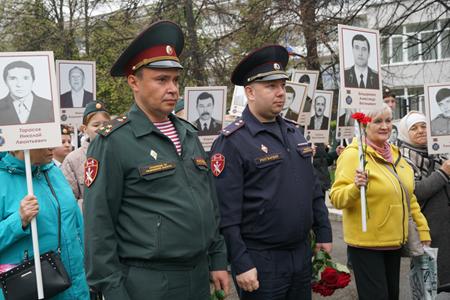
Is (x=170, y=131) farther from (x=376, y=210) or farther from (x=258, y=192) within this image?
(x=376, y=210)

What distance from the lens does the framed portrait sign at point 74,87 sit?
7.40 m

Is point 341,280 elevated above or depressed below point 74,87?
below

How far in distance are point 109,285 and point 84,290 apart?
4.14 feet

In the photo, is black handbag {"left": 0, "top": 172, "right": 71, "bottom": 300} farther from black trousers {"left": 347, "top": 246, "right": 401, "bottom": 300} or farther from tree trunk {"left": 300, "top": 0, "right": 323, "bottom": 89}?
tree trunk {"left": 300, "top": 0, "right": 323, "bottom": 89}

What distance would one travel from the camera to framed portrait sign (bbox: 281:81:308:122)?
7207 millimetres

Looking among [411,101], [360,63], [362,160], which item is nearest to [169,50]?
[362,160]

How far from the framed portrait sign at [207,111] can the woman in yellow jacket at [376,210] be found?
110 inches

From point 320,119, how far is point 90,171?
246 inches

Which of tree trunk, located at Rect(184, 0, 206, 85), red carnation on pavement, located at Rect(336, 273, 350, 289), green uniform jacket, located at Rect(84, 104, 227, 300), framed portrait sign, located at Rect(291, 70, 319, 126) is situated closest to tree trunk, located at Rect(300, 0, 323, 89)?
tree trunk, located at Rect(184, 0, 206, 85)

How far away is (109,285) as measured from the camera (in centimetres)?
270

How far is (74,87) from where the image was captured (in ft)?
24.5

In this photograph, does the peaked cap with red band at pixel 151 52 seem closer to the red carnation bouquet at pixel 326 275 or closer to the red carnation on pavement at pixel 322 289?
the red carnation bouquet at pixel 326 275

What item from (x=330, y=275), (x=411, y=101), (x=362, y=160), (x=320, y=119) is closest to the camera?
(x=330, y=275)

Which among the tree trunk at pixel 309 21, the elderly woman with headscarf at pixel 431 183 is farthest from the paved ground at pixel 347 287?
the tree trunk at pixel 309 21
